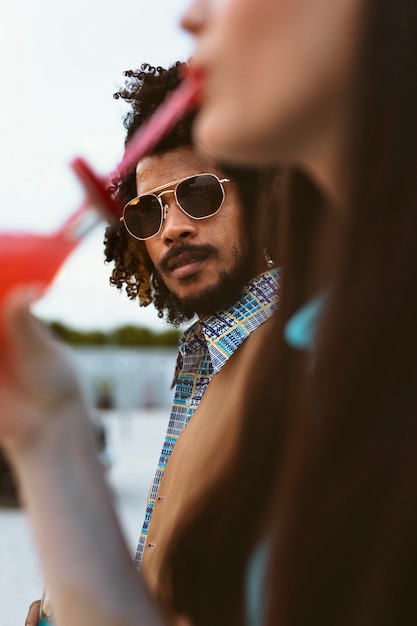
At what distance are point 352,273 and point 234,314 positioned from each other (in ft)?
3.05

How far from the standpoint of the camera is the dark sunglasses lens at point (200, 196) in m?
1.73

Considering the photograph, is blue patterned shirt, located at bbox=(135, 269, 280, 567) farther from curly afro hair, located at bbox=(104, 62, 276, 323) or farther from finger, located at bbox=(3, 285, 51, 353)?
finger, located at bbox=(3, 285, 51, 353)

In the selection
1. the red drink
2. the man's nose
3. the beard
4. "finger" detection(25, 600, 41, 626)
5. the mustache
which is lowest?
"finger" detection(25, 600, 41, 626)

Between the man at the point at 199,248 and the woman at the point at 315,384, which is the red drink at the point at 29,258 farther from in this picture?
the man at the point at 199,248

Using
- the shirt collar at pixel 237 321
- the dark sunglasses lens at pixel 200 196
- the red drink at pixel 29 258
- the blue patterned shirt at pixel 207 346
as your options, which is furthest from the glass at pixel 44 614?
the red drink at pixel 29 258

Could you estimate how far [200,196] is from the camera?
174cm

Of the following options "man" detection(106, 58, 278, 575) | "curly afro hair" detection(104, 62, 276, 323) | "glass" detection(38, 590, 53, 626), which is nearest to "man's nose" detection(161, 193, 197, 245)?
"man" detection(106, 58, 278, 575)

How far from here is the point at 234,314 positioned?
5.17ft

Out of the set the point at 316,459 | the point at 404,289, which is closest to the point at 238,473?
the point at 316,459

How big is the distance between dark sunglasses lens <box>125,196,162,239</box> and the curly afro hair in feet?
0.24

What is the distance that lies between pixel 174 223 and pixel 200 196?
84 millimetres

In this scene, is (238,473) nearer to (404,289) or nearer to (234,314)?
(404,289)

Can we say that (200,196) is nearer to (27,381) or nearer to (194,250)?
(194,250)

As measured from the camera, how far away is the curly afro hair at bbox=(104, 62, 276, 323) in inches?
71.1
